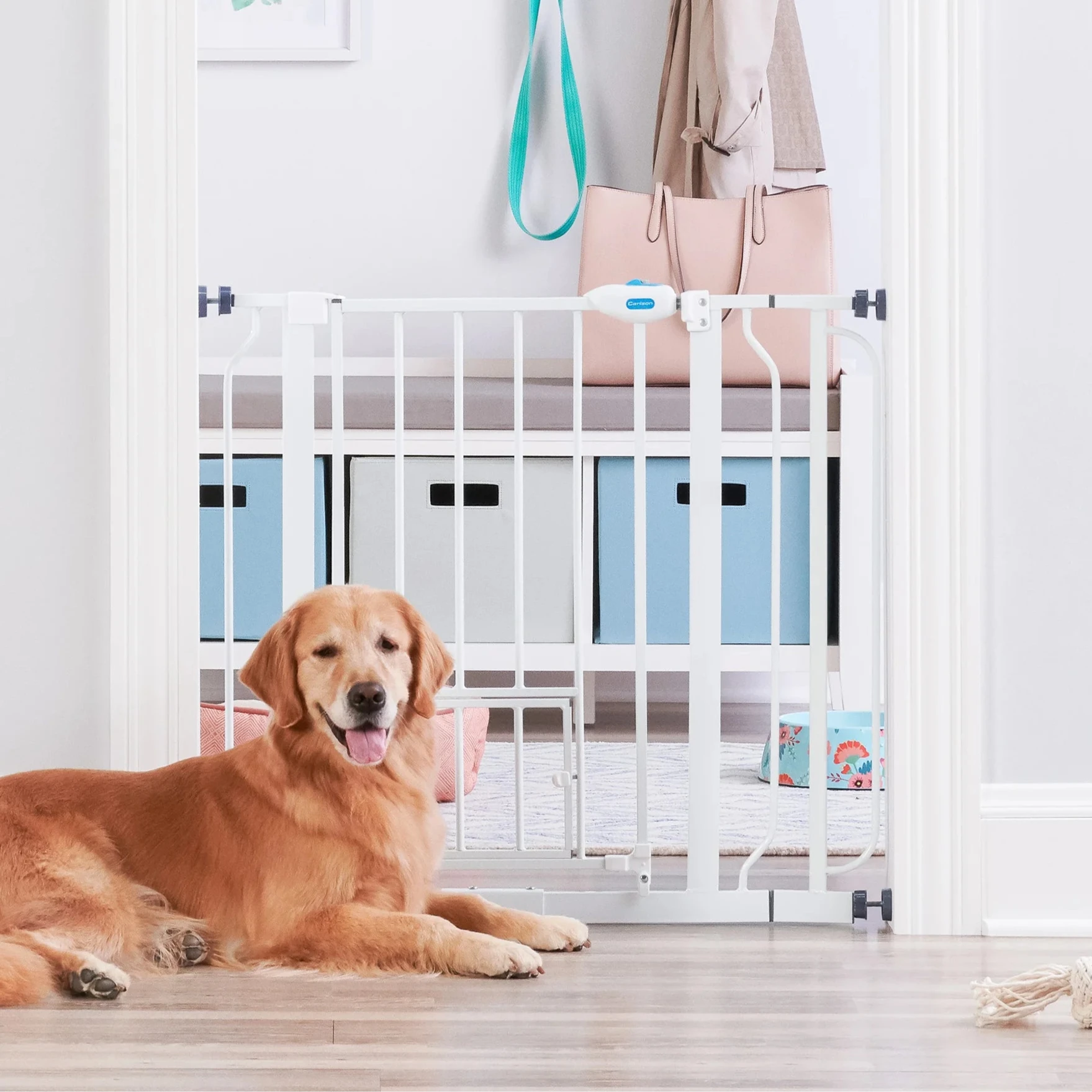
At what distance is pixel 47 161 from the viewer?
4.99 ft

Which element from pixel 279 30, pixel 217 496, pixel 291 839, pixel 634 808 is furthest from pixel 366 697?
pixel 279 30

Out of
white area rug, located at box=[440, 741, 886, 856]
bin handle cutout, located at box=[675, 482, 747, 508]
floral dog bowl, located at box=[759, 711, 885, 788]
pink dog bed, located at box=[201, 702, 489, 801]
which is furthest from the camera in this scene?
bin handle cutout, located at box=[675, 482, 747, 508]

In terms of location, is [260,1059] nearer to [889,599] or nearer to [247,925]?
[247,925]

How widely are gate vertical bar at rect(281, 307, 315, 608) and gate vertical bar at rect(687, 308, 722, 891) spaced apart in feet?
1.58

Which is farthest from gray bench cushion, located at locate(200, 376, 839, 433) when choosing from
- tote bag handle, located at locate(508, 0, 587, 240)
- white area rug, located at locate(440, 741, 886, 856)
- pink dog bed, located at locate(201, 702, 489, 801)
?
tote bag handle, located at locate(508, 0, 587, 240)

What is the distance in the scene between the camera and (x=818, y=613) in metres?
1.58

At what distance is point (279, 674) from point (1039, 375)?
0.96 meters

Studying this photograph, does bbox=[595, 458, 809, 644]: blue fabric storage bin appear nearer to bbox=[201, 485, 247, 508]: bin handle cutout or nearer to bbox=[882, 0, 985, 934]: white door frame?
bbox=[201, 485, 247, 508]: bin handle cutout

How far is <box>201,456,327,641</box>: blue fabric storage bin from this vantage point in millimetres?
2330

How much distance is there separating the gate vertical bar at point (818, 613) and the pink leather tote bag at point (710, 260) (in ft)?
2.92

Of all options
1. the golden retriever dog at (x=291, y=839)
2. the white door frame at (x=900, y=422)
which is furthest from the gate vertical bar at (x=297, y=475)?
the golden retriever dog at (x=291, y=839)

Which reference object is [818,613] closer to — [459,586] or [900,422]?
[900,422]

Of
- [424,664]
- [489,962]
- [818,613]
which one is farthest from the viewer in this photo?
[818,613]

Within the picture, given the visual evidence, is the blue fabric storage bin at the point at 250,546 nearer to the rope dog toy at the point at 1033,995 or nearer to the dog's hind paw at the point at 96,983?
the dog's hind paw at the point at 96,983
